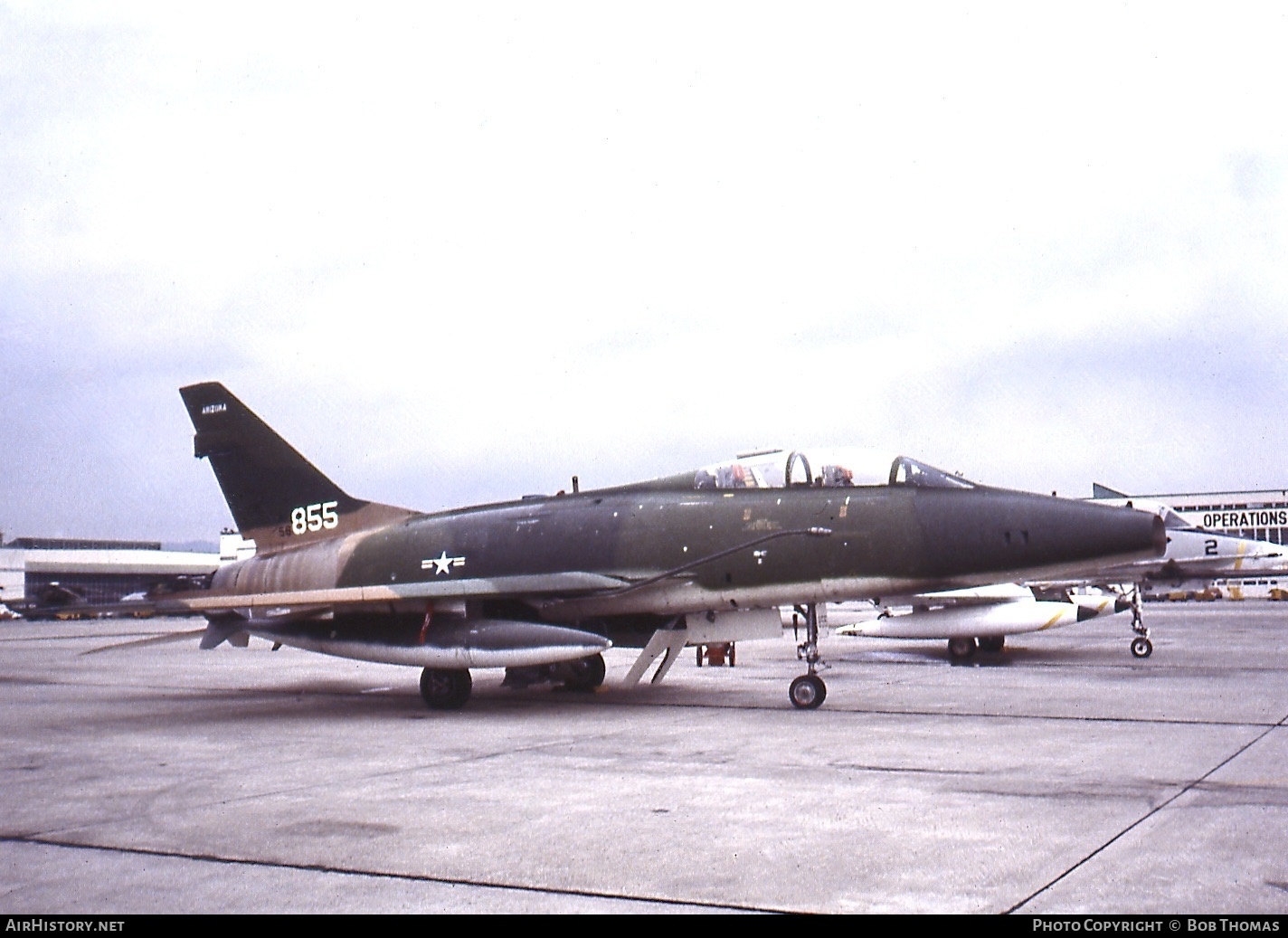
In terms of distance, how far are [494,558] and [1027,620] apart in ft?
31.7

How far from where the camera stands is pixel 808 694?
1184 centimetres

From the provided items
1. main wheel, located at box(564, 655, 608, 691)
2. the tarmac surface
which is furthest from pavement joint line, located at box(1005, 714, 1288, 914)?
main wheel, located at box(564, 655, 608, 691)

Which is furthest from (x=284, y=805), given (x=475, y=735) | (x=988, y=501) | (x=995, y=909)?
(x=988, y=501)

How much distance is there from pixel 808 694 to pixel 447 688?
12.9 ft

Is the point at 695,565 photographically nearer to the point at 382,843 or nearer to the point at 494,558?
the point at 494,558

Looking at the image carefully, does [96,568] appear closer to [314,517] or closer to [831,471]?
[314,517]

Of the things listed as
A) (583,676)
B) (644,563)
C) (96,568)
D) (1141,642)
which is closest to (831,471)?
(644,563)

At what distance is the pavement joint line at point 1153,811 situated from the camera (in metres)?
4.53

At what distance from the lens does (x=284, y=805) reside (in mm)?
6820

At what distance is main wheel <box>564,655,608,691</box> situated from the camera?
14.4 meters

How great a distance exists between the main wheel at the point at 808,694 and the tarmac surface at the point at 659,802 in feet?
0.46

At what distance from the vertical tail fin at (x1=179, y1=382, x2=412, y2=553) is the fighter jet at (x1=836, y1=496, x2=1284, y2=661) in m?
8.44

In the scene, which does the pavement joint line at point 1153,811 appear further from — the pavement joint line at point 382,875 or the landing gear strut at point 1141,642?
the landing gear strut at point 1141,642

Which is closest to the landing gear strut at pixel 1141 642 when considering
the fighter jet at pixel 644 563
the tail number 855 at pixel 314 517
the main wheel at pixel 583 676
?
the fighter jet at pixel 644 563
